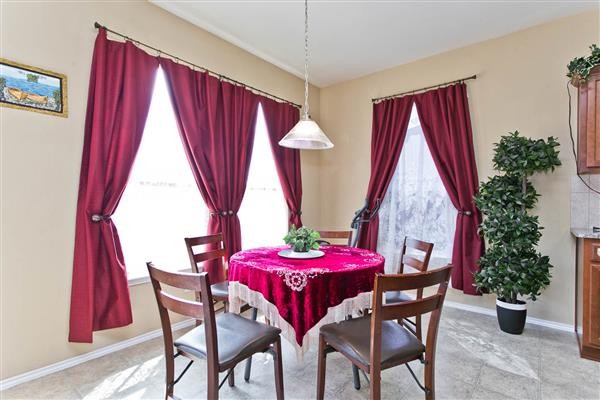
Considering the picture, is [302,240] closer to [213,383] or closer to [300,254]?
[300,254]

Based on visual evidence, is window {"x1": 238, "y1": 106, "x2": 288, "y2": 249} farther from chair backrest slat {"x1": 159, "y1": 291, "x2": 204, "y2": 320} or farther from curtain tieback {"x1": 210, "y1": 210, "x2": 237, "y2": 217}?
chair backrest slat {"x1": 159, "y1": 291, "x2": 204, "y2": 320}

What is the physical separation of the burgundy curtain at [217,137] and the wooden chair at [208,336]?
4.44ft

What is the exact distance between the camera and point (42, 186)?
2.09 m

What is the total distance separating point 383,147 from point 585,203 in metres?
2.05

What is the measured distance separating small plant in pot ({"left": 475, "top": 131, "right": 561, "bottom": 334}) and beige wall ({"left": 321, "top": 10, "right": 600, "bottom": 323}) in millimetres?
218

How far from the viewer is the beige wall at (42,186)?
1.96 m

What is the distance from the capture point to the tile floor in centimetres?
191

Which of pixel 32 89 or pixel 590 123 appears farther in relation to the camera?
pixel 590 123

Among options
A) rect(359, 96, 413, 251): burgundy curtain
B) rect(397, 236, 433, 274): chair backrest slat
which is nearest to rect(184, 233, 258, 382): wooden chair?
rect(397, 236, 433, 274): chair backrest slat

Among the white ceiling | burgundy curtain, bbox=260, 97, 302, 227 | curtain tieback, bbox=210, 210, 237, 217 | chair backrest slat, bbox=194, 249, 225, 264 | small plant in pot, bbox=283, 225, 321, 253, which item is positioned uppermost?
the white ceiling

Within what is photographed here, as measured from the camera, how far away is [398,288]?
1.39m

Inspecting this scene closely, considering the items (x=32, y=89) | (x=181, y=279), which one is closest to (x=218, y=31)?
(x=32, y=89)

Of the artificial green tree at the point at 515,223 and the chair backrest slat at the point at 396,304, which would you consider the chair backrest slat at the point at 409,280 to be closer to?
the chair backrest slat at the point at 396,304

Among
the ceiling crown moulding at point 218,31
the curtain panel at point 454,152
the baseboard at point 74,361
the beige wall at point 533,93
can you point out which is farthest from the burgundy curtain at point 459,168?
the baseboard at point 74,361
